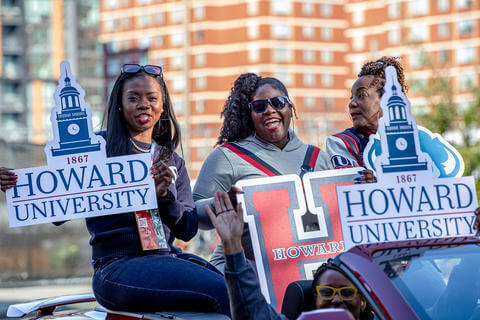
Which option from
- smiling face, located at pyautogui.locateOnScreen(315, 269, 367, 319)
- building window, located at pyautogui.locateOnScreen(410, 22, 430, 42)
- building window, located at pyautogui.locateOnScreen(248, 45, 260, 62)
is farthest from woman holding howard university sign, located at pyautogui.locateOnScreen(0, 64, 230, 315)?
building window, located at pyautogui.locateOnScreen(248, 45, 260, 62)

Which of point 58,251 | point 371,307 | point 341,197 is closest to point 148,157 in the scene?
point 341,197

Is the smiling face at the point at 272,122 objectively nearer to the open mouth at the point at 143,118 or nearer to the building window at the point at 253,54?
the open mouth at the point at 143,118

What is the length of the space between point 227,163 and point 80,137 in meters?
1.06

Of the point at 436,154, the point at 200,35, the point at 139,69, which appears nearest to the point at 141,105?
the point at 139,69

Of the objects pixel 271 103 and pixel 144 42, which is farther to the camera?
pixel 144 42

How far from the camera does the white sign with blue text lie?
4301 mm

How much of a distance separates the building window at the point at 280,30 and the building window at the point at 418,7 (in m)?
14.5

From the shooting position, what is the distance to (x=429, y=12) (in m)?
82.3

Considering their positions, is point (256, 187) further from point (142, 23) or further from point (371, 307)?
point (142, 23)

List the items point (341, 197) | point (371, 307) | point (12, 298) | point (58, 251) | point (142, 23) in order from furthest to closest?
point (142, 23) → point (58, 251) → point (12, 298) → point (341, 197) → point (371, 307)

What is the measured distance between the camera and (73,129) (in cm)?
450

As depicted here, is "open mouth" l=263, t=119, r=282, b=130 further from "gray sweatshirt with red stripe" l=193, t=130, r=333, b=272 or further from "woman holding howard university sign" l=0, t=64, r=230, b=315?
"woman holding howard university sign" l=0, t=64, r=230, b=315

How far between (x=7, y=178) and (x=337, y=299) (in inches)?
69.0

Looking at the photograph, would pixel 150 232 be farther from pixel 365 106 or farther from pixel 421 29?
pixel 421 29
